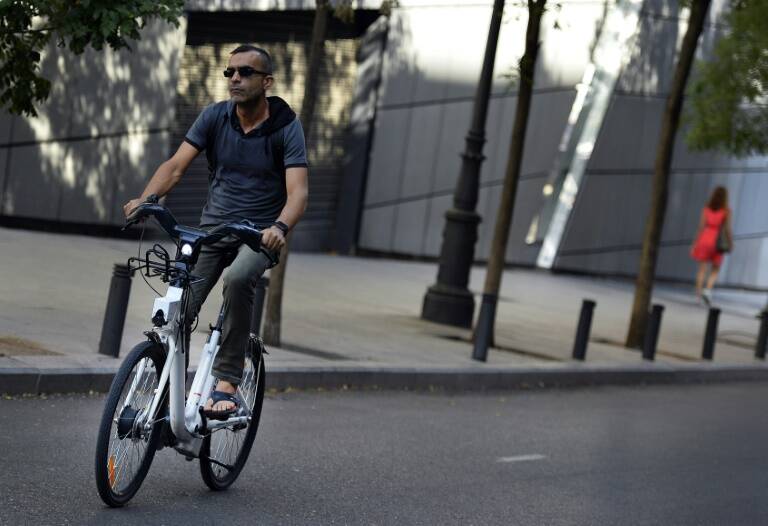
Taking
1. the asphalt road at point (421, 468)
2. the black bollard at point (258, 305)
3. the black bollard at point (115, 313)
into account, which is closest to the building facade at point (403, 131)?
the black bollard at point (258, 305)

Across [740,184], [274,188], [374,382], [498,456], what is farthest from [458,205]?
[740,184]

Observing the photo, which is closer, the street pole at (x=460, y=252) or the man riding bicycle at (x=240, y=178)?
Result: the man riding bicycle at (x=240, y=178)

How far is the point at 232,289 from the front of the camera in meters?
5.88

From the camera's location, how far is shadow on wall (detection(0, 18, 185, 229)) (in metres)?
18.4

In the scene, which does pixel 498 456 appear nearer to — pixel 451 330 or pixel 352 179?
pixel 451 330

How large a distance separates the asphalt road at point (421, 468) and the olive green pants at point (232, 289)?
62 centimetres

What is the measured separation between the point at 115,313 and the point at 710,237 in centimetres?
1604

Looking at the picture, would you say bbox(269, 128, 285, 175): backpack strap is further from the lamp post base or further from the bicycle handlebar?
the lamp post base

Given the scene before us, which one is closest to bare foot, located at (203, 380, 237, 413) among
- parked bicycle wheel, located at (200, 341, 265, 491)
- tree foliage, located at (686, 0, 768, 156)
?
parked bicycle wheel, located at (200, 341, 265, 491)

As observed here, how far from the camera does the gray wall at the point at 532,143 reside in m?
23.6

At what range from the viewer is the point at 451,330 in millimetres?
14992

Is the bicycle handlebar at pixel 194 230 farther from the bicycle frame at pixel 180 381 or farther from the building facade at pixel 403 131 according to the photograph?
the building facade at pixel 403 131

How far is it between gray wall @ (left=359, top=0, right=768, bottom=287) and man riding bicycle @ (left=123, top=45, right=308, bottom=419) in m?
15.6

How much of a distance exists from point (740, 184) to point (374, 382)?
22.0m
